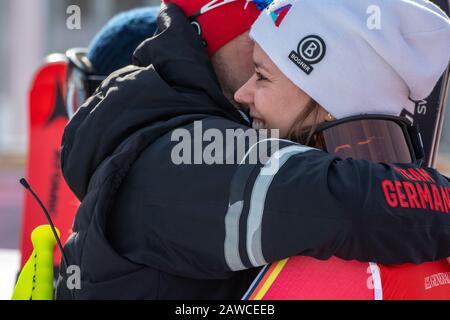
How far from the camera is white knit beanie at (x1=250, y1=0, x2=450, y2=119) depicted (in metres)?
1.78

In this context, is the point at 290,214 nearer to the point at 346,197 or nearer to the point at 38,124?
the point at 346,197

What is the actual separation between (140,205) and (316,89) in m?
0.48

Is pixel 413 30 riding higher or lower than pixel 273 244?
higher

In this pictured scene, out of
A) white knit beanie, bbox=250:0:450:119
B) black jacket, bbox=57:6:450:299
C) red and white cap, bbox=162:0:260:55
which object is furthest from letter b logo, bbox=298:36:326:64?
red and white cap, bbox=162:0:260:55

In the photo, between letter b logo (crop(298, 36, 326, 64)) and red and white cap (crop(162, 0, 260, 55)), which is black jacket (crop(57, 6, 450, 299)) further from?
red and white cap (crop(162, 0, 260, 55))

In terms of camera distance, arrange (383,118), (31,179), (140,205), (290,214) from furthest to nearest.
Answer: (31,179)
(383,118)
(140,205)
(290,214)

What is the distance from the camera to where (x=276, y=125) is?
75.0 inches

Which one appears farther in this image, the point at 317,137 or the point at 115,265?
the point at 317,137

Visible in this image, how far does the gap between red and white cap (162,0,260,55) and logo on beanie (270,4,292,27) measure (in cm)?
28

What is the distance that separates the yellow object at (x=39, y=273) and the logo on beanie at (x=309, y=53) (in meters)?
0.72

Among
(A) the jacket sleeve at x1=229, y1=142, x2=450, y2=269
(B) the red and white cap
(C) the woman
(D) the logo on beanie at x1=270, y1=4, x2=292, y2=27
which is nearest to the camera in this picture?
(A) the jacket sleeve at x1=229, y1=142, x2=450, y2=269

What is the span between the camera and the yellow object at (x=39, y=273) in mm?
1881

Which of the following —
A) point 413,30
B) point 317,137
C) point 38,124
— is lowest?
point 38,124
